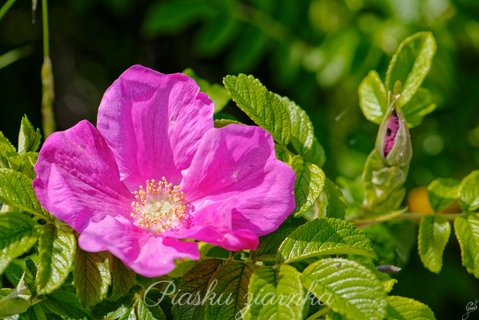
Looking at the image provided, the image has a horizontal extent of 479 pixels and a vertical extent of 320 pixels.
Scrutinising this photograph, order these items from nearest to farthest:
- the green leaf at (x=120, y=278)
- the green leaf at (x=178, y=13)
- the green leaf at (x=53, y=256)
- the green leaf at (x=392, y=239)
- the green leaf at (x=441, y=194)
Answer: the green leaf at (x=53, y=256) < the green leaf at (x=120, y=278) < the green leaf at (x=441, y=194) < the green leaf at (x=392, y=239) < the green leaf at (x=178, y=13)

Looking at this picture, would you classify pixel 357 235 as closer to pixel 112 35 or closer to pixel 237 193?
pixel 237 193

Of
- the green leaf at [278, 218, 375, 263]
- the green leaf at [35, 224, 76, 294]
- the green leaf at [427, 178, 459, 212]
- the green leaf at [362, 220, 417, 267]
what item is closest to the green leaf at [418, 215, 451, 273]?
the green leaf at [427, 178, 459, 212]

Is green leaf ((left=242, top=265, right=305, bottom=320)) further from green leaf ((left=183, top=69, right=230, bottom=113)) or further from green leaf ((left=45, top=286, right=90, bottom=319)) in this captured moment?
green leaf ((left=183, top=69, right=230, bottom=113))

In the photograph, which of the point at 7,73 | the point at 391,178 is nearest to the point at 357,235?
the point at 391,178

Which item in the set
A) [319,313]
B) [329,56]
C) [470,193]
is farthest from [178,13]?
[319,313]

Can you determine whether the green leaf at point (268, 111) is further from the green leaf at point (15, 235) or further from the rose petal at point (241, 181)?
the green leaf at point (15, 235)

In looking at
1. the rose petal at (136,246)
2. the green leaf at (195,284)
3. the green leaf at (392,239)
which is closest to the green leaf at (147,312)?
the green leaf at (195,284)
